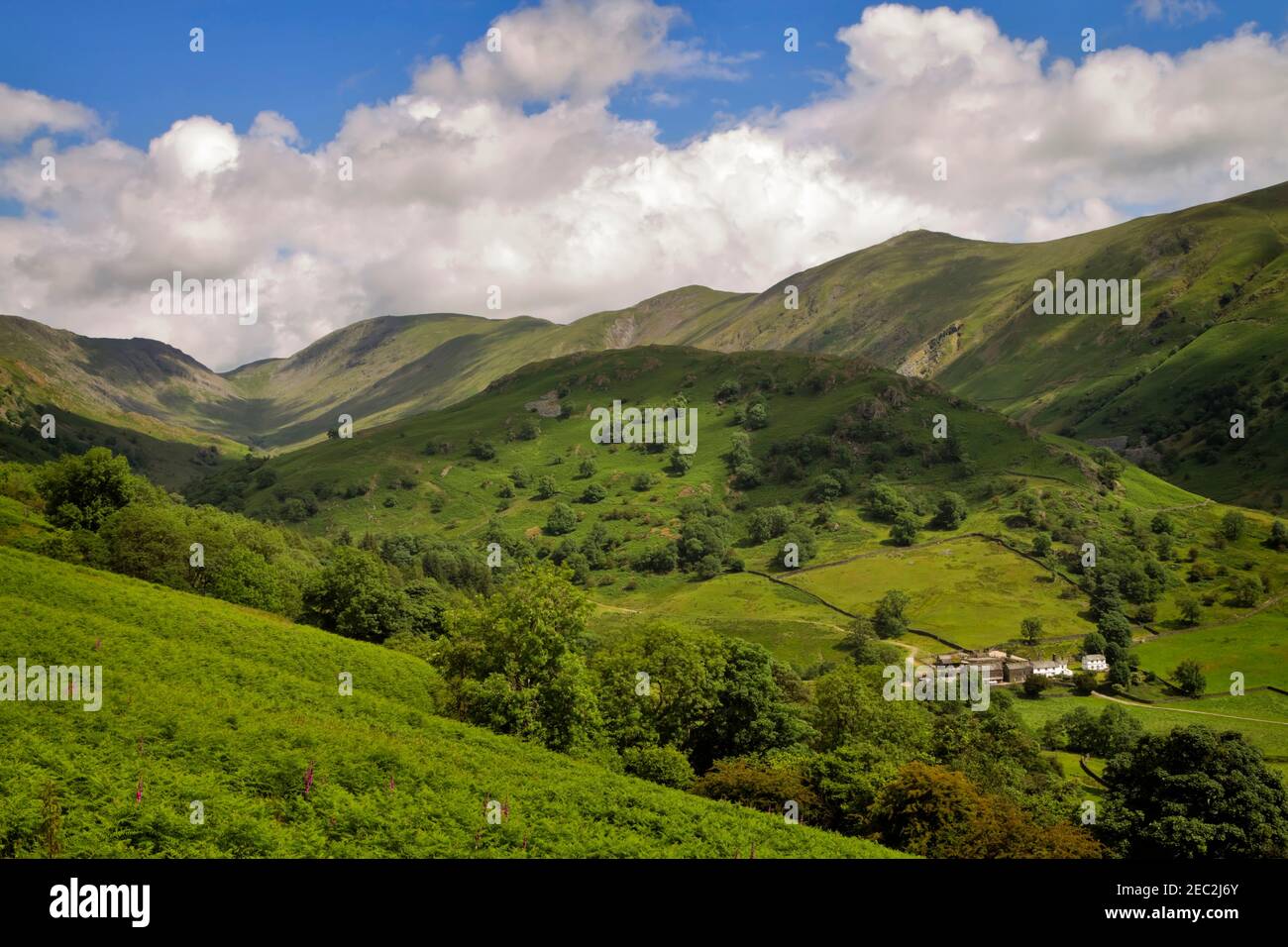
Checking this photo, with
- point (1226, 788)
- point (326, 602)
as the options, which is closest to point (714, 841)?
point (1226, 788)

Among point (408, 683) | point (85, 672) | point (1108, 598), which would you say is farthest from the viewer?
point (1108, 598)

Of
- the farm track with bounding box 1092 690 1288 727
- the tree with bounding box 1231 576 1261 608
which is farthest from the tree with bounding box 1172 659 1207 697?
the tree with bounding box 1231 576 1261 608

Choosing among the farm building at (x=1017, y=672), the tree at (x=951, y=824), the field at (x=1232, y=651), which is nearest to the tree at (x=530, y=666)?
the tree at (x=951, y=824)

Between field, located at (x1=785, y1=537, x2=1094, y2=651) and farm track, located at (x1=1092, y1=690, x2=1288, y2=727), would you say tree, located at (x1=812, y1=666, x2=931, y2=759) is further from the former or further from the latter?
field, located at (x1=785, y1=537, x2=1094, y2=651)

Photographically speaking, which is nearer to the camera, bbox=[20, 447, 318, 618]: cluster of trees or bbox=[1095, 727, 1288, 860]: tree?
bbox=[1095, 727, 1288, 860]: tree

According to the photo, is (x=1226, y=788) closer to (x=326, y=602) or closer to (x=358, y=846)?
(x=358, y=846)

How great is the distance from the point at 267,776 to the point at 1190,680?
136 m

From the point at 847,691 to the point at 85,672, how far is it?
5485cm

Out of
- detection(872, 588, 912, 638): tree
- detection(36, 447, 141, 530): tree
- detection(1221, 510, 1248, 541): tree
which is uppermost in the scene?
detection(36, 447, 141, 530): tree

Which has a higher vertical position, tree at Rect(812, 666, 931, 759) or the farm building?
tree at Rect(812, 666, 931, 759)

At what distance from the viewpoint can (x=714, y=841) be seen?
30.9 meters

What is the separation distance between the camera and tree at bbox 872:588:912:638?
15638 cm

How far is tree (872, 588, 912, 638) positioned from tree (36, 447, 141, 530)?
122 meters

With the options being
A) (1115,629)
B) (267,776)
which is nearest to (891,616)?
(1115,629)
